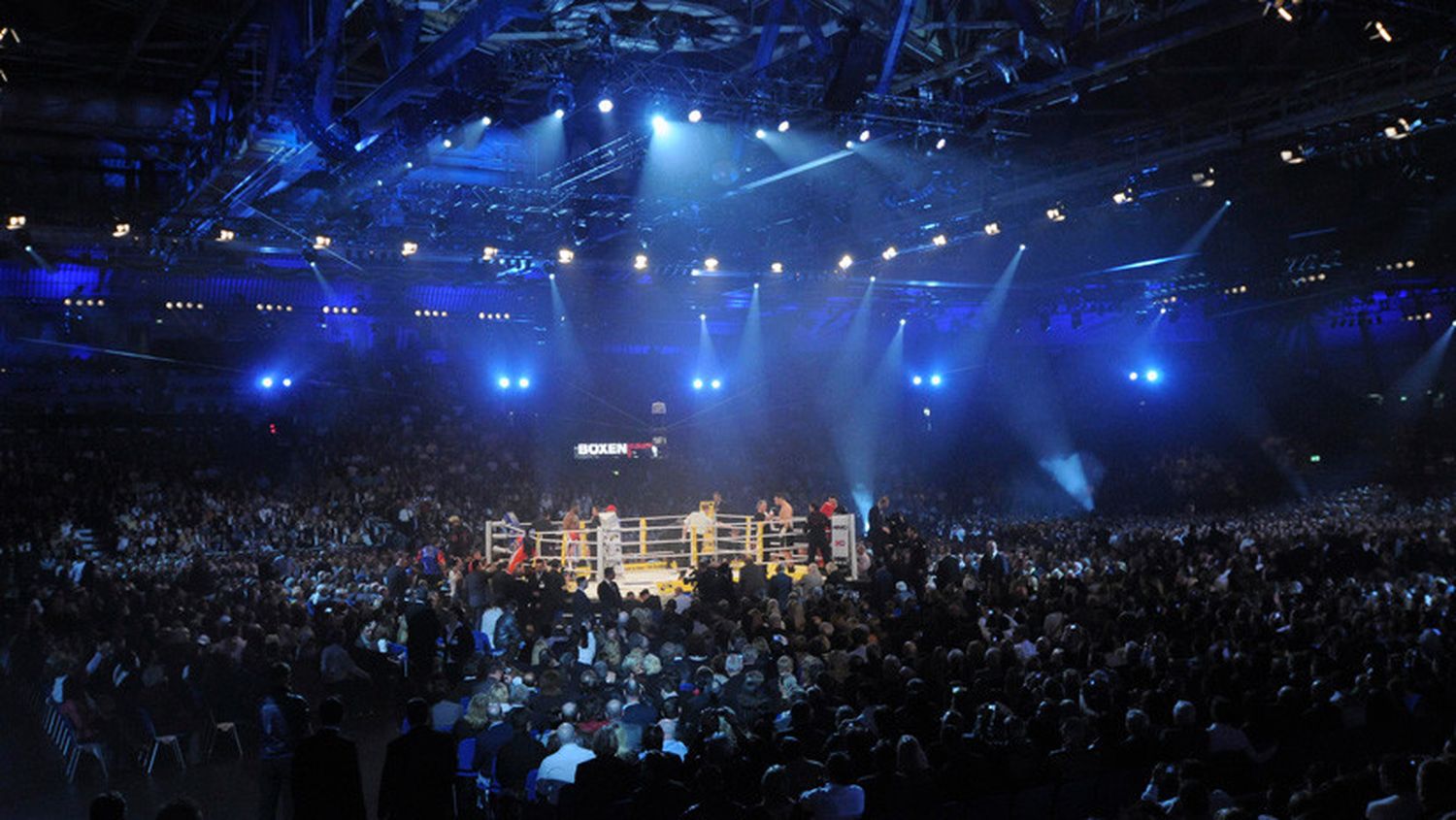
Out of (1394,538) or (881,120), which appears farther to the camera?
(1394,538)

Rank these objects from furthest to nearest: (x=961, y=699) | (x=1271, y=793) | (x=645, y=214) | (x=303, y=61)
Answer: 1. (x=645, y=214)
2. (x=303, y=61)
3. (x=961, y=699)
4. (x=1271, y=793)

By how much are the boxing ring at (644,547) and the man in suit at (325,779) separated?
11.4m

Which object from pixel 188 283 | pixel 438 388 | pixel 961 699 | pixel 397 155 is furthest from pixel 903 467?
pixel 961 699

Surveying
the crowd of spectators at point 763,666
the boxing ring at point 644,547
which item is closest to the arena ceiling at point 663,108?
the boxing ring at point 644,547

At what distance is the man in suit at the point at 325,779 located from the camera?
5.81 metres

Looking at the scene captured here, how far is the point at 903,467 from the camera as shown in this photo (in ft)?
108

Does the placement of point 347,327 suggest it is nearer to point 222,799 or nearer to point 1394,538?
point 222,799

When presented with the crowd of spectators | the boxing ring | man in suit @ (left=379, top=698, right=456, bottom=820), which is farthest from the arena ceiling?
man in suit @ (left=379, top=698, right=456, bottom=820)

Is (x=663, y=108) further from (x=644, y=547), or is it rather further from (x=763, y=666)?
(x=644, y=547)

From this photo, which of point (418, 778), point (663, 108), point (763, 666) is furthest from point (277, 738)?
point (663, 108)

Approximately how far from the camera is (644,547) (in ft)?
63.8

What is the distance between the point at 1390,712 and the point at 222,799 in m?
8.87

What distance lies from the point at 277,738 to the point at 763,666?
4225 mm

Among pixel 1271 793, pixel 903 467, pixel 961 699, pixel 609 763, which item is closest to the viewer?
pixel 1271 793
